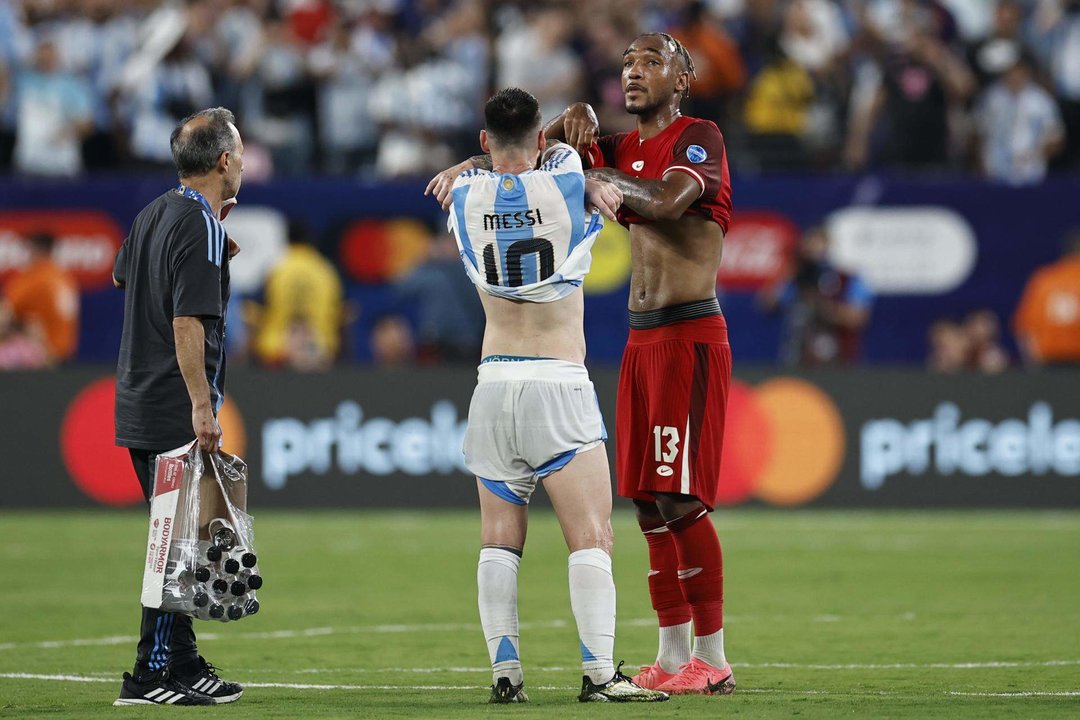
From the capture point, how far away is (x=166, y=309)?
7137mm

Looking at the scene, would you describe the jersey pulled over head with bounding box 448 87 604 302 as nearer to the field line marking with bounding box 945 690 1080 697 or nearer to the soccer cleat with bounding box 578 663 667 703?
the soccer cleat with bounding box 578 663 667 703

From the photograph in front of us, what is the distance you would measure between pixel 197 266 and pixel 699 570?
2491 millimetres

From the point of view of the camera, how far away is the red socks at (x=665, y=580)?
7656mm

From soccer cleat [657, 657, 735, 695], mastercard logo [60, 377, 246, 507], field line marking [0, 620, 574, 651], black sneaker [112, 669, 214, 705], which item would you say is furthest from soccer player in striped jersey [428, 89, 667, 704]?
mastercard logo [60, 377, 246, 507]

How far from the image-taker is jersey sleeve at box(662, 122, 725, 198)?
7.34 metres

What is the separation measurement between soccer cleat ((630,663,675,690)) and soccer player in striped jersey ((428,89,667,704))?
19.3 inches

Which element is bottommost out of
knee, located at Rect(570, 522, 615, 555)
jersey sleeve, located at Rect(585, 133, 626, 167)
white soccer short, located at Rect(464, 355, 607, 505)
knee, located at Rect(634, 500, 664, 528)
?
knee, located at Rect(570, 522, 615, 555)

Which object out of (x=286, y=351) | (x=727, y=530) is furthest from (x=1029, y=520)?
(x=286, y=351)

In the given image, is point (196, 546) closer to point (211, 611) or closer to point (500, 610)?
point (211, 611)

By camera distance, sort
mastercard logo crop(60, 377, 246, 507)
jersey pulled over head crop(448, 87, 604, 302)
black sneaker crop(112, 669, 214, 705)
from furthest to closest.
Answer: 1. mastercard logo crop(60, 377, 246, 507)
2. black sneaker crop(112, 669, 214, 705)
3. jersey pulled over head crop(448, 87, 604, 302)

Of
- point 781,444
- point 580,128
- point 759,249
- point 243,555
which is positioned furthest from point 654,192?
point 759,249

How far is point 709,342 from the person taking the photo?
7641 mm

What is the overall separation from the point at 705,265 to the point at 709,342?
34 centimetres

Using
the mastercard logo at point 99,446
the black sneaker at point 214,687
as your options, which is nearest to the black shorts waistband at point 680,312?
the black sneaker at point 214,687
